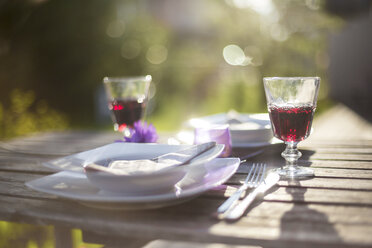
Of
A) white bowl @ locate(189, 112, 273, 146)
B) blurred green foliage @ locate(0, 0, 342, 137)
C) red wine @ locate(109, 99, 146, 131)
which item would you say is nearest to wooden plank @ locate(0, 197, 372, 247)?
white bowl @ locate(189, 112, 273, 146)

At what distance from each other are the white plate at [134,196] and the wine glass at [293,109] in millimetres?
260

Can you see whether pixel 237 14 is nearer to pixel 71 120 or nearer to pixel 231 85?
pixel 231 85

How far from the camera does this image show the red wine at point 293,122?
1201mm

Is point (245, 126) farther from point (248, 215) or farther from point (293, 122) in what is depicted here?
point (248, 215)

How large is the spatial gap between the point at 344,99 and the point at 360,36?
202 centimetres

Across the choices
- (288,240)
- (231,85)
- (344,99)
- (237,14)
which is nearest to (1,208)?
(288,240)

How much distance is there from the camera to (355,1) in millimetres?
11555

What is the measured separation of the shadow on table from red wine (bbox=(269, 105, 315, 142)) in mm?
338

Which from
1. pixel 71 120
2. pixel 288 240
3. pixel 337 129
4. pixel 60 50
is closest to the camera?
pixel 288 240

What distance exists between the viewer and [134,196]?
840mm

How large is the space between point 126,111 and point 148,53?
22.5 ft

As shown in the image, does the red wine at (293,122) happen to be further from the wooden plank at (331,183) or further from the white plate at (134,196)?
the white plate at (134,196)

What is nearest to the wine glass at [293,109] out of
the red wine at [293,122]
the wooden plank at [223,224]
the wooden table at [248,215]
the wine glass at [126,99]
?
the red wine at [293,122]

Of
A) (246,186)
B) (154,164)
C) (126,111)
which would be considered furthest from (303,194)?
(126,111)
